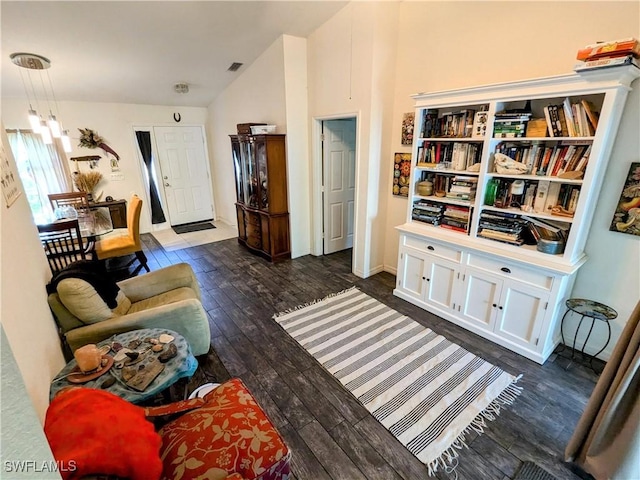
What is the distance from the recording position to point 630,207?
2.03m

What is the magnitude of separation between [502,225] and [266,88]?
3.49m

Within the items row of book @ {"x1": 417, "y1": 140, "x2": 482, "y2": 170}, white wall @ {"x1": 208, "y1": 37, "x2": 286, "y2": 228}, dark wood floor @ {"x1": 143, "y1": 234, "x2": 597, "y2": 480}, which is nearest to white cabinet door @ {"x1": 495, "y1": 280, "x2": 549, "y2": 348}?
dark wood floor @ {"x1": 143, "y1": 234, "x2": 597, "y2": 480}

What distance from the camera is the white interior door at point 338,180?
13.4ft

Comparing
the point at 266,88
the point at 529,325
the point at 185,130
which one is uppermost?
the point at 266,88

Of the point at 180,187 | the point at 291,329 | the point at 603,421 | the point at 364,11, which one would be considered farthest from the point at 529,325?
the point at 180,187

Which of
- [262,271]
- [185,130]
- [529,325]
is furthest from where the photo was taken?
[185,130]

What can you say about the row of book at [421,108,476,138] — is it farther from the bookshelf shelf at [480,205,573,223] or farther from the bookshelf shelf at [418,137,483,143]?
the bookshelf shelf at [480,205,573,223]

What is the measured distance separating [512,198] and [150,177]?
602 cm

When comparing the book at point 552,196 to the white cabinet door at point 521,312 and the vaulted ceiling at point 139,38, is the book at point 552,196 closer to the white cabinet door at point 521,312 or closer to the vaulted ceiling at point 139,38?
the white cabinet door at point 521,312

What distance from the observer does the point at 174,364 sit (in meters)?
1.70

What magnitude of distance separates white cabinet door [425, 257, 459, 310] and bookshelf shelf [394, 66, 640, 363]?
10 mm

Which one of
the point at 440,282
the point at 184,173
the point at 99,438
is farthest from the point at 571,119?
the point at 184,173

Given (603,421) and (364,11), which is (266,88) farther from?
(603,421)

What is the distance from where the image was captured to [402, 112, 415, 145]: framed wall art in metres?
3.21
